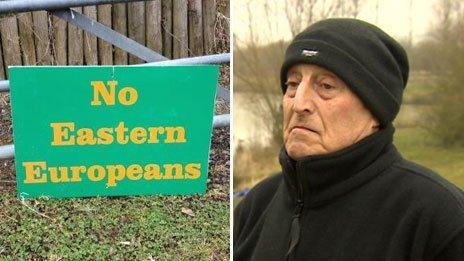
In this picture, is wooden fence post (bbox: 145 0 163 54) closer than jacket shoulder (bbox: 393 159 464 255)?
No

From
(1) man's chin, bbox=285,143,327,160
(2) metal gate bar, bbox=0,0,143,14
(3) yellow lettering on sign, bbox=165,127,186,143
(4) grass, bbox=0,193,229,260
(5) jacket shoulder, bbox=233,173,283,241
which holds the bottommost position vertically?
(4) grass, bbox=0,193,229,260

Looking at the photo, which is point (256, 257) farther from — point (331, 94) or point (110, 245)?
point (110, 245)

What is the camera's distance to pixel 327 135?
2.81ft

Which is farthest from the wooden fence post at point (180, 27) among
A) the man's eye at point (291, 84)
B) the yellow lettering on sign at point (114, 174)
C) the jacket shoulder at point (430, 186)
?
the jacket shoulder at point (430, 186)

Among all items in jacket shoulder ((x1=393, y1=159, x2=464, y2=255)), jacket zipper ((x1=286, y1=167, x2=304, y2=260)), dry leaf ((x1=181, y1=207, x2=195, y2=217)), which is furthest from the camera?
dry leaf ((x1=181, y1=207, x2=195, y2=217))

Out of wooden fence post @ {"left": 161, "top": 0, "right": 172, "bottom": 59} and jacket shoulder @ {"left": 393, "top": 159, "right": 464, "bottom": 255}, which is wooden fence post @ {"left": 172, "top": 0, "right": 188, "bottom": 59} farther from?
jacket shoulder @ {"left": 393, "top": 159, "right": 464, "bottom": 255}

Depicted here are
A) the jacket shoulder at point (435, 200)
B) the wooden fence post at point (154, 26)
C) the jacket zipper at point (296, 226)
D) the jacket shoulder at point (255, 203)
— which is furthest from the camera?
→ the wooden fence post at point (154, 26)

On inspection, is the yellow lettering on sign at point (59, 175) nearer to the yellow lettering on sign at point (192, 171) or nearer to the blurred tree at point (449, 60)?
the yellow lettering on sign at point (192, 171)

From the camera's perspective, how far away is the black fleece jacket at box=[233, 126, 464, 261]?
790 millimetres

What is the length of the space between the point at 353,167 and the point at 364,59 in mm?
151

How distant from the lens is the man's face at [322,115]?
0.84 m

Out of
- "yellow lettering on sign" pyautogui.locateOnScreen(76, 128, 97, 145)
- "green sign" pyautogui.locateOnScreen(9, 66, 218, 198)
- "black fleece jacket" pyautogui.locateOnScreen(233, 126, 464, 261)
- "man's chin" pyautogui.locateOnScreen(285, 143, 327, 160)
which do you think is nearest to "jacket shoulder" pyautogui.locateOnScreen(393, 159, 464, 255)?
"black fleece jacket" pyautogui.locateOnScreen(233, 126, 464, 261)

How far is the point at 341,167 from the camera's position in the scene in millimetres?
858

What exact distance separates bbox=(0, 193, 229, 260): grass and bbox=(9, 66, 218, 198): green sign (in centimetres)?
5
